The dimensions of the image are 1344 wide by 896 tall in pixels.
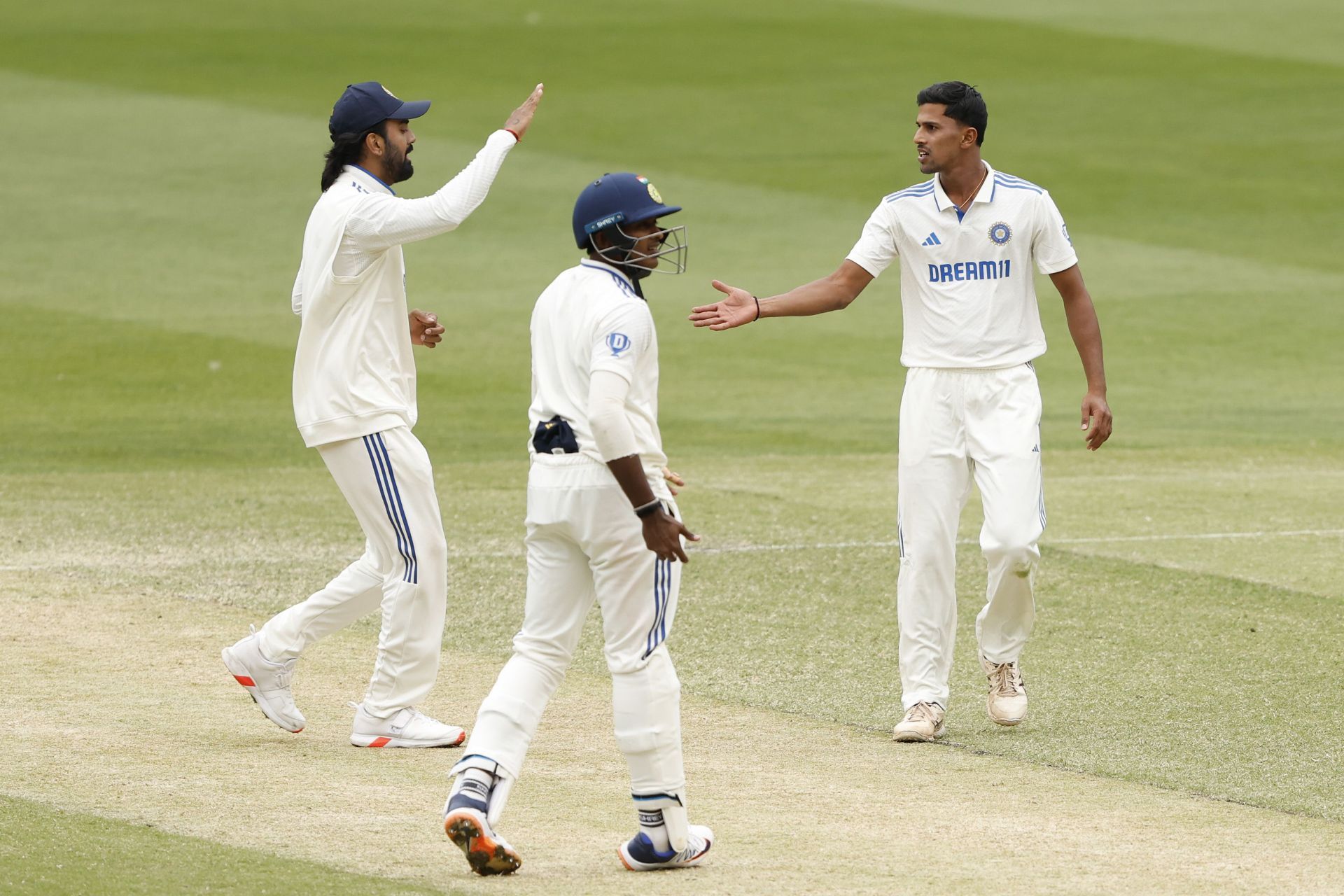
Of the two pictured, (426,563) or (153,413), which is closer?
(426,563)

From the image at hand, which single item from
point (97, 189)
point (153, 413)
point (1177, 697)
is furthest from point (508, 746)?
point (97, 189)

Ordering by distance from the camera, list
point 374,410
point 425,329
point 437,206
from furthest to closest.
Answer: point 425,329 → point 374,410 → point 437,206

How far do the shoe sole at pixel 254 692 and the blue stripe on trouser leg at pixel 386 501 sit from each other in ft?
2.37

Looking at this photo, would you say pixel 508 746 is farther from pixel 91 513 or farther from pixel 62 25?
pixel 62 25

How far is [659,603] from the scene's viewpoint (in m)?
6.06

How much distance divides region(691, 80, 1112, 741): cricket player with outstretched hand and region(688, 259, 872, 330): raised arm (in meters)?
0.01

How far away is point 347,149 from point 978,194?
2432mm

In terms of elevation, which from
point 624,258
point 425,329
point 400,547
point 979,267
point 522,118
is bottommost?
point 400,547

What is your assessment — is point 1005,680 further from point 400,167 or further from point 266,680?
point 400,167

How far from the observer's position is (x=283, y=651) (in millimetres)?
7797

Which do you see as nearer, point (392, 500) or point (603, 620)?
point (603, 620)

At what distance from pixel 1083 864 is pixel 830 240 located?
67.7 feet

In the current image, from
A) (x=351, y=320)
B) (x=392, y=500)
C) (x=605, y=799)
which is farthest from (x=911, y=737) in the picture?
(x=351, y=320)

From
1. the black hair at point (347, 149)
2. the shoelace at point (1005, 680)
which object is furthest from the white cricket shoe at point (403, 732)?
the shoelace at point (1005, 680)
